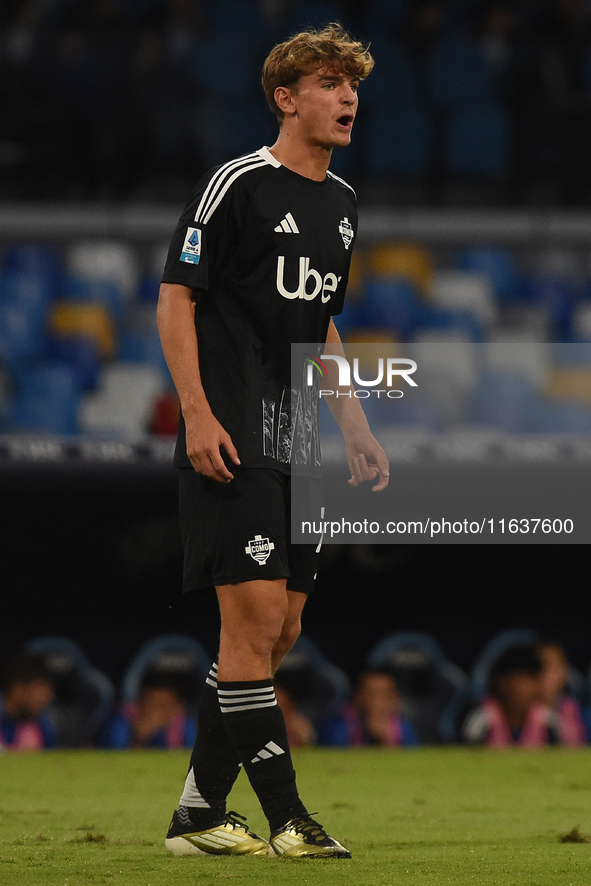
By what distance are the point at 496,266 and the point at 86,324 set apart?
326cm

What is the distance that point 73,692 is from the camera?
237 inches

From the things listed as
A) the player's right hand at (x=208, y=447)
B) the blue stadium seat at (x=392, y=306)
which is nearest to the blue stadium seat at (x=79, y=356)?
the blue stadium seat at (x=392, y=306)

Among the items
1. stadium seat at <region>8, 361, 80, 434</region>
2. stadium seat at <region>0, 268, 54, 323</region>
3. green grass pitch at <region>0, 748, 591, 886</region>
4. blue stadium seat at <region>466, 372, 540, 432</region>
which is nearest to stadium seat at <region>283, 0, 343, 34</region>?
stadium seat at <region>0, 268, 54, 323</region>

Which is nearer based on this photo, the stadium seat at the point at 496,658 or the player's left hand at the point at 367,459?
the player's left hand at the point at 367,459

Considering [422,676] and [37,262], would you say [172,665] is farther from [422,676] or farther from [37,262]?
[37,262]

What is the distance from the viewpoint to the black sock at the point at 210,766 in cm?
294

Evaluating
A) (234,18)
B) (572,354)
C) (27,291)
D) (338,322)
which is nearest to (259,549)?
(338,322)

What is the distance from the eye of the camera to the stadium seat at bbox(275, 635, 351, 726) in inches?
240

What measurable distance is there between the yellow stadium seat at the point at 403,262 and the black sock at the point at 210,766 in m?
6.53

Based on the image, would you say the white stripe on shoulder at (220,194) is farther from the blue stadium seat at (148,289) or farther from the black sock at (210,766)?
the blue stadium seat at (148,289)

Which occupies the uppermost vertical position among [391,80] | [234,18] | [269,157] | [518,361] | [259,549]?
[234,18]

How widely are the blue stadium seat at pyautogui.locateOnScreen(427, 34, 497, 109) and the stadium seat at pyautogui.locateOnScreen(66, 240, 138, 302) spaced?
2.84 meters

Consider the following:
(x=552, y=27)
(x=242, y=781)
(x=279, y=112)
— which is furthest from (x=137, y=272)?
(x=279, y=112)

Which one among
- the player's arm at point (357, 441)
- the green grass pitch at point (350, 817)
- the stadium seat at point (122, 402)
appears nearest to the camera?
the green grass pitch at point (350, 817)
